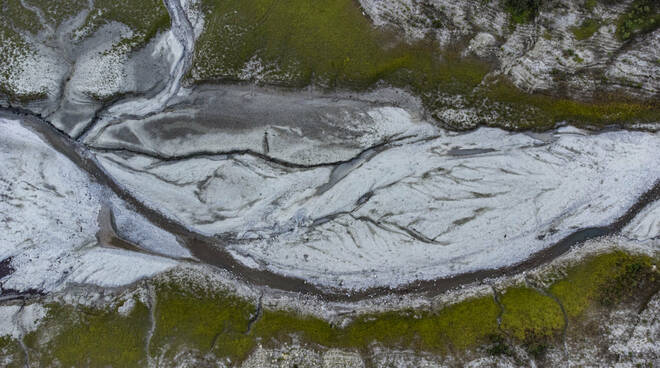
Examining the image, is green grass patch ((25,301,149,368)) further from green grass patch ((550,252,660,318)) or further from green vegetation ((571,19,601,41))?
green vegetation ((571,19,601,41))

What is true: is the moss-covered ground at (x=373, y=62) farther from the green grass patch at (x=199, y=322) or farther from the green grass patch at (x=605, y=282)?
the green grass patch at (x=199, y=322)

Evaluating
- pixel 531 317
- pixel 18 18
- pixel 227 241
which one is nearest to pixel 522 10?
pixel 531 317

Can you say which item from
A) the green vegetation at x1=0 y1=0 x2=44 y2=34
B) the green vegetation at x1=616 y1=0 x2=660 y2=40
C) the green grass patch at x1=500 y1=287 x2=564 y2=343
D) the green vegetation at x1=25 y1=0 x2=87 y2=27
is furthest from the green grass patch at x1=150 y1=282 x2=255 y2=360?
the green vegetation at x1=616 y1=0 x2=660 y2=40

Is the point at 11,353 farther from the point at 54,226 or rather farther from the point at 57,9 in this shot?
the point at 57,9

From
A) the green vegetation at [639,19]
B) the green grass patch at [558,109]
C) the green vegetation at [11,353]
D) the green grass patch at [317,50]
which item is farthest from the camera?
the green grass patch at [317,50]

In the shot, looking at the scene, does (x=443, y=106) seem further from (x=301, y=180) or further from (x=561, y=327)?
(x=561, y=327)

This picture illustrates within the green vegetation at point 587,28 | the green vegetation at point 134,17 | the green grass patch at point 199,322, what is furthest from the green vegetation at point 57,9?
the green vegetation at point 587,28
